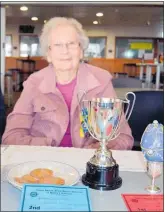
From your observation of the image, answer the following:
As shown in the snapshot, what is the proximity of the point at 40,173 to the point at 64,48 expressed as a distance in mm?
853

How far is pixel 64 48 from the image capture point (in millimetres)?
1661

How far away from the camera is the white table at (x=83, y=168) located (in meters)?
0.84

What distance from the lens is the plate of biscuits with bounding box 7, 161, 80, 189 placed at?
93 cm

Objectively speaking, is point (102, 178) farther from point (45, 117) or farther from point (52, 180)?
point (45, 117)

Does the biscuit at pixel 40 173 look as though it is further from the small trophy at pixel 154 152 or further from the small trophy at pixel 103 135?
the small trophy at pixel 154 152

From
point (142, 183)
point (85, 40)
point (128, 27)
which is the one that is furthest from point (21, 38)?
point (142, 183)

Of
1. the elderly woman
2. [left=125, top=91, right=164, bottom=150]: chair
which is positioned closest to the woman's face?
the elderly woman

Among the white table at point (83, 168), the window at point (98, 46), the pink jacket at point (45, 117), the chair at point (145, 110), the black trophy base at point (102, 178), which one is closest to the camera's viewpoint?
the white table at point (83, 168)

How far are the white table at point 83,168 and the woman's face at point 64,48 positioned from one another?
0.51m

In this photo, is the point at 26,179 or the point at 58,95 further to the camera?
the point at 58,95

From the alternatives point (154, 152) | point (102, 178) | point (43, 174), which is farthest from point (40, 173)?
point (154, 152)

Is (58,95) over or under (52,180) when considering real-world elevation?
over

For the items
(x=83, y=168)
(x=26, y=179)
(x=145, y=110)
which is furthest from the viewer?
(x=145, y=110)

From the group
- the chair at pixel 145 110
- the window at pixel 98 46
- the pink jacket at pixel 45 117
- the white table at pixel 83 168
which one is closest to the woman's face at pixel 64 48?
the pink jacket at pixel 45 117
